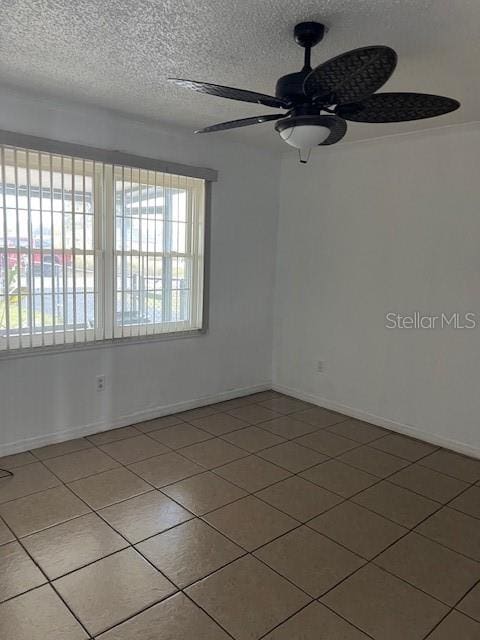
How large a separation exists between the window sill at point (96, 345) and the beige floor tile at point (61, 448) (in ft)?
2.18

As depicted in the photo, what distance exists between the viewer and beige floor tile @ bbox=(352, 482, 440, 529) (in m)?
2.69

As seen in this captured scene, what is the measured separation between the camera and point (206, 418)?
4129 mm

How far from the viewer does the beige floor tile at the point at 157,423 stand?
386cm

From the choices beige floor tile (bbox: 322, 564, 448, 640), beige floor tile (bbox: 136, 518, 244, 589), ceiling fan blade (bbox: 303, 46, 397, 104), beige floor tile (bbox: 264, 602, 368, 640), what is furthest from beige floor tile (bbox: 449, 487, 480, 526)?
ceiling fan blade (bbox: 303, 46, 397, 104)

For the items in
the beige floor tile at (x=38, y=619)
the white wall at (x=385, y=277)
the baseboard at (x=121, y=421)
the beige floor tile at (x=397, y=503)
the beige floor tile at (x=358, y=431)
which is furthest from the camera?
the beige floor tile at (x=358, y=431)

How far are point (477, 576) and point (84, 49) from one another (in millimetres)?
3111

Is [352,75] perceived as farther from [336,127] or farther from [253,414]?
[253,414]

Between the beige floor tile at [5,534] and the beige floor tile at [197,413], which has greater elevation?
the beige floor tile at [197,413]

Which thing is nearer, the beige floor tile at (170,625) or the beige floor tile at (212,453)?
the beige floor tile at (170,625)

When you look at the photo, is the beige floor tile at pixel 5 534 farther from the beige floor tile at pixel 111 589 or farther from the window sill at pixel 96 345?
the window sill at pixel 96 345

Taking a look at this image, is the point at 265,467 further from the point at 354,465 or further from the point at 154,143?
the point at 154,143

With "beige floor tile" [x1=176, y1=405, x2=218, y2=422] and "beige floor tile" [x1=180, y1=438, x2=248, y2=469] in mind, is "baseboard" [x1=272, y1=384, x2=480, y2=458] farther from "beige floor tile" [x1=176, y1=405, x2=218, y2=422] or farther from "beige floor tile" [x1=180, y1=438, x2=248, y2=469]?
"beige floor tile" [x1=180, y1=438, x2=248, y2=469]

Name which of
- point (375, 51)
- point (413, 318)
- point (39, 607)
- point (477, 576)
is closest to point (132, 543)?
point (39, 607)

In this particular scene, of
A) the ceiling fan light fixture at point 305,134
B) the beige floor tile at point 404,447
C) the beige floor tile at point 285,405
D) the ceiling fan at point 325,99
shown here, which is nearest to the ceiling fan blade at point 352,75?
the ceiling fan at point 325,99
